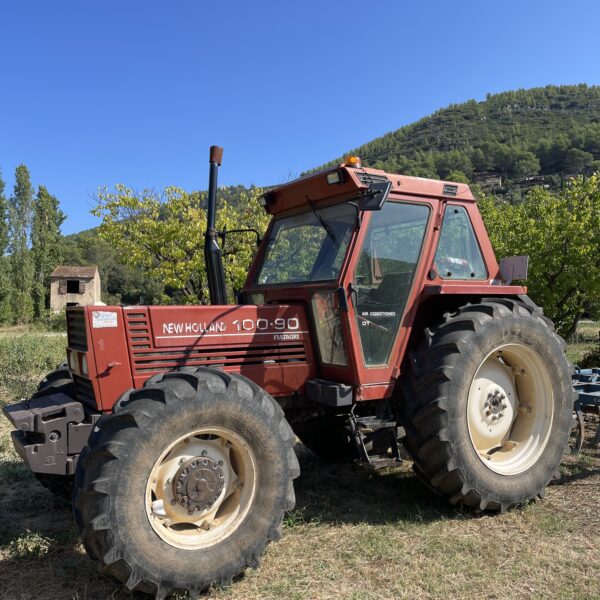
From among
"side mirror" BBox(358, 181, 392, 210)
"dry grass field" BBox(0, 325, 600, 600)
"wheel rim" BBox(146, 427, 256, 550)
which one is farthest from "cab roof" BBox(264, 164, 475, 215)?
"dry grass field" BBox(0, 325, 600, 600)

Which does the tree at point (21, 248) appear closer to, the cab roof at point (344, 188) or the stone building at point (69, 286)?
the stone building at point (69, 286)

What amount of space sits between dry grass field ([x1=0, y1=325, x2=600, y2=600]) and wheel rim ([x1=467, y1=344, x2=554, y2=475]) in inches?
16.0

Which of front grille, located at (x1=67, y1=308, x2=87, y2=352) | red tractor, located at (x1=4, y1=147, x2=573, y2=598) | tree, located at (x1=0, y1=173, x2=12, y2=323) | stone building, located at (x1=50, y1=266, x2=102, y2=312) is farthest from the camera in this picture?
stone building, located at (x1=50, y1=266, x2=102, y2=312)

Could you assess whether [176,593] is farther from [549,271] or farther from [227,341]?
[549,271]

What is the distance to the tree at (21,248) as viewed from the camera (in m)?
37.9

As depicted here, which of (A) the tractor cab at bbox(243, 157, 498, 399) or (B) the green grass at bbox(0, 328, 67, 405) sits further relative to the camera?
(B) the green grass at bbox(0, 328, 67, 405)

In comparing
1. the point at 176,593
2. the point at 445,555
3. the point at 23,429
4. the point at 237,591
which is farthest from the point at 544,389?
the point at 23,429

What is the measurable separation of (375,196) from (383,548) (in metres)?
2.33

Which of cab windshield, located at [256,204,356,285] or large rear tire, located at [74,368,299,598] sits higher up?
cab windshield, located at [256,204,356,285]

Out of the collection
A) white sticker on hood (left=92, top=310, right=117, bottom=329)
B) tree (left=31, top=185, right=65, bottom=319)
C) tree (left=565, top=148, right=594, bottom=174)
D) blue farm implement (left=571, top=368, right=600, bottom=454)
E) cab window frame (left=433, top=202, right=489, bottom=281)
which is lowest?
blue farm implement (left=571, top=368, right=600, bottom=454)

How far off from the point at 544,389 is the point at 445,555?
1787 mm

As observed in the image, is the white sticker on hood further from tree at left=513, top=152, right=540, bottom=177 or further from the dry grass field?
tree at left=513, top=152, right=540, bottom=177

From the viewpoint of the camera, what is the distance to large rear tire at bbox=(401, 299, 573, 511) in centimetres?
392

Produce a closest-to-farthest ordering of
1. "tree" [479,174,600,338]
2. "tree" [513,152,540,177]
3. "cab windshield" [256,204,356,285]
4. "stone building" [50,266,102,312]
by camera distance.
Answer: "cab windshield" [256,204,356,285], "tree" [479,174,600,338], "stone building" [50,266,102,312], "tree" [513,152,540,177]
